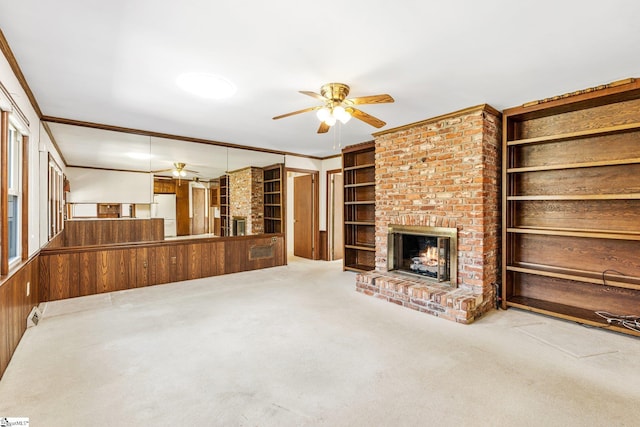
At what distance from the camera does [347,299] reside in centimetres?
390

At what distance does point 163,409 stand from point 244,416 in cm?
51

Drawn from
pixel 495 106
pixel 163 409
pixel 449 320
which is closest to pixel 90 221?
pixel 163 409

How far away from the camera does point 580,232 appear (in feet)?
10.1

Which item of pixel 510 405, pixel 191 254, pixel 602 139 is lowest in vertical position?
pixel 510 405

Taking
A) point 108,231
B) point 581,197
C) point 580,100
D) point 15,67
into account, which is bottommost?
point 108,231

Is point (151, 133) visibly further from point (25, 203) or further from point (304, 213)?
point (304, 213)

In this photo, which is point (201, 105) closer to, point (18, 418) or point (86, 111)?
point (86, 111)

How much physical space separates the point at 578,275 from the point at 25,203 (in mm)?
5653

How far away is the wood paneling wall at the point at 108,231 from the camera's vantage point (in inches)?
170

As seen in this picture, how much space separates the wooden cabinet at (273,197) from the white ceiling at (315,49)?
2.68 metres

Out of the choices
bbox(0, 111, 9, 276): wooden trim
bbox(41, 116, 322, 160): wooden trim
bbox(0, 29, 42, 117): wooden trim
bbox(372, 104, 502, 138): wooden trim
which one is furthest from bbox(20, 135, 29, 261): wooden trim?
bbox(372, 104, 502, 138): wooden trim

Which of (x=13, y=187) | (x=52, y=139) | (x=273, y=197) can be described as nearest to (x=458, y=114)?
(x=273, y=197)

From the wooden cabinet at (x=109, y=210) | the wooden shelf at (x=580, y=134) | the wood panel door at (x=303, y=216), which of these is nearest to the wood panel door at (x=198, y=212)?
the wooden cabinet at (x=109, y=210)

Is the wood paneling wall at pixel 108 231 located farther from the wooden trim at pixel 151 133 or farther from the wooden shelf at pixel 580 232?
the wooden shelf at pixel 580 232
